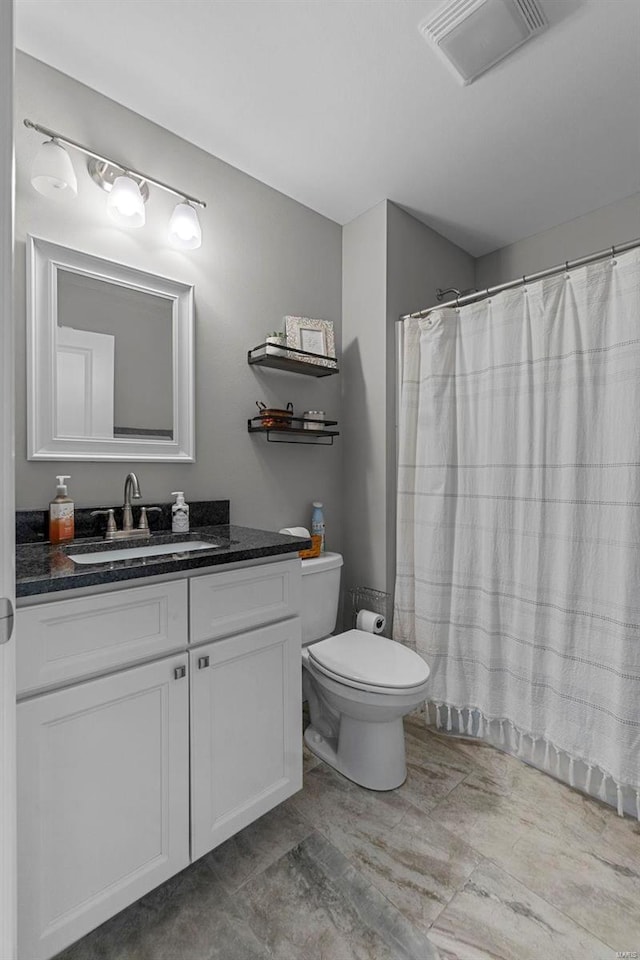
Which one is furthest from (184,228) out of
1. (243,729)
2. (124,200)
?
(243,729)

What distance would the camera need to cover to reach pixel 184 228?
1.62 metres

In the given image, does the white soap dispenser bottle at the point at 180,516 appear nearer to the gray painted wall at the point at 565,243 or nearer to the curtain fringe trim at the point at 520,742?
the curtain fringe trim at the point at 520,742

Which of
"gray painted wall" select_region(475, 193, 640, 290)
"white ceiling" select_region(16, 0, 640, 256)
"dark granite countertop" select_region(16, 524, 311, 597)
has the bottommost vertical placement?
"dark granite countertop" select_region(16, 524, 311, 597)

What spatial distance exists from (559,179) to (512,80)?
2.14 feet

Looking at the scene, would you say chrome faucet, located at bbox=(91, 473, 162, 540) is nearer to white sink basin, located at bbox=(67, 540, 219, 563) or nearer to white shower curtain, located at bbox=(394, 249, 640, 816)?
white sink basin, located at bbox=(67, 540, 219, 563)

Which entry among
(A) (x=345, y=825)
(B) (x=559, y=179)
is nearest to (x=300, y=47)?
(B) (x=559, y=179)

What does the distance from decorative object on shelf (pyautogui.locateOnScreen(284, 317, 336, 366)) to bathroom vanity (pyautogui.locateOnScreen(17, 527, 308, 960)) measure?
99 centimetres

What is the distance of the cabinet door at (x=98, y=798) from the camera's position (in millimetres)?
903

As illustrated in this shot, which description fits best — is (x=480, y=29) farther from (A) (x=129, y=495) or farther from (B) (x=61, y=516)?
(B) (x=61, y=516)

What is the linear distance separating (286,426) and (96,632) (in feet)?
3.67

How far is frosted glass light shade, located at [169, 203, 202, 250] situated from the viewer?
1.61 m

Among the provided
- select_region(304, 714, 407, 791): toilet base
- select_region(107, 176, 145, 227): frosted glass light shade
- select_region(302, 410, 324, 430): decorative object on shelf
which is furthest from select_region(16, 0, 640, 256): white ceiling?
select_region(304, 714, 407, 791): toilet base

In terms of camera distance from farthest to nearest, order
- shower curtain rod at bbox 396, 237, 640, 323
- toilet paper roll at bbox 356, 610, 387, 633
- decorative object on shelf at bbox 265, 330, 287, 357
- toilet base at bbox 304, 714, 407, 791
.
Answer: toilet paper roll at bbox 356, 610, 387, 633 → decorative object on shelf at bbox 265, 330, 287, 357 → toilet base at bbox 304, 714, 407, 791 → shower curtain rod at bbox 396, 237, 640, 323

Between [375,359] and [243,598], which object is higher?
[375,359]
